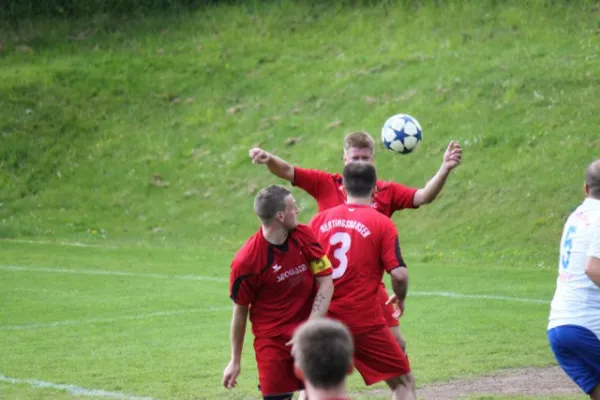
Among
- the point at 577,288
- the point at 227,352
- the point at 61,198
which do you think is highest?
the point at 577,288

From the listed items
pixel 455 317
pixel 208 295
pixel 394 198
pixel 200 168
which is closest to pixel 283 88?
pixel 200 168

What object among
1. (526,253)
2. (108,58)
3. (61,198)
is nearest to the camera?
(526,253)

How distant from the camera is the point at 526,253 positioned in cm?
2059

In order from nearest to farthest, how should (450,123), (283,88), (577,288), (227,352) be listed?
(577,288) → (227,352) → (450,123) → (283,88)

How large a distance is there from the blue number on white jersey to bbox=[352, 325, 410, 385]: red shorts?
55.9 inches

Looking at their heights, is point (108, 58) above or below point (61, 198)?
above

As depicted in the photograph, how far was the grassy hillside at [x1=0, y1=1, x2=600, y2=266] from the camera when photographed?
23656 mm

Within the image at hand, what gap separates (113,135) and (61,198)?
373 cm

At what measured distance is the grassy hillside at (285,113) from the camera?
23.7m

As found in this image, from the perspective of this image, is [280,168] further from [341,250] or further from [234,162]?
[234,162]

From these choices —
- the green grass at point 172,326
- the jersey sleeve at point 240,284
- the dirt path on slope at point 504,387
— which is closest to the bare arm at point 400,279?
the jersey sleeve at point 240,284

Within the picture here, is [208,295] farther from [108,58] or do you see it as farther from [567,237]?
[108,58]

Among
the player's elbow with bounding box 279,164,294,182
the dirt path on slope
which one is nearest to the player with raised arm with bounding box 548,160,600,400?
the player's elbow with bounding box 279,164,294,182

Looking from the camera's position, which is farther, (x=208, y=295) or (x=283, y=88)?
(x=283, y=88)
